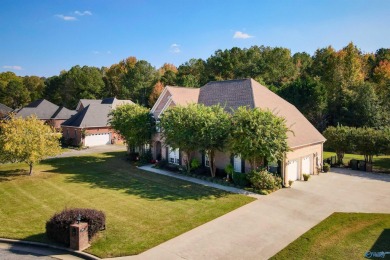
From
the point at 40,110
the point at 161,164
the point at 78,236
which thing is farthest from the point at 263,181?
the point at 40,110

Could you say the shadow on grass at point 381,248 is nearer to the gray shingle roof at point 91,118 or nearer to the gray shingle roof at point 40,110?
the gray shingle roof at point 91,118

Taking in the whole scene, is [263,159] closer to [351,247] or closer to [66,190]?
[351,247]

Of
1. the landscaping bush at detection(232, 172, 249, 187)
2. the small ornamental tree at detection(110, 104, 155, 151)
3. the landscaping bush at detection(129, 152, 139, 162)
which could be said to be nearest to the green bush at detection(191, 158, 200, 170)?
the landscaping bush at detection(232, 172, 249, 187)

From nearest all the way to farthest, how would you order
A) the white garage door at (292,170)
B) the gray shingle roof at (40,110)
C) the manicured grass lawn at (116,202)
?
the manicured grass lawn at (116,202) → the white garage door at (292,170) → the gray shingle roof at (40,110)

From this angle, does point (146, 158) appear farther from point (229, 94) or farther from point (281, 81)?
point (281, 81)

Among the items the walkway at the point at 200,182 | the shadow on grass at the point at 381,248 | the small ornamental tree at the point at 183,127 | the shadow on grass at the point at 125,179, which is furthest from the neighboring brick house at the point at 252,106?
the shadow on grass at the point at 381,248
